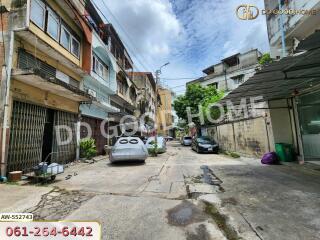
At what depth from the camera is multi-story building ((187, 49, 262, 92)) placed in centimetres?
3147

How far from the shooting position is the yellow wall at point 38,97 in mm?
7798

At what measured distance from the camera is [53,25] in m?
10.3

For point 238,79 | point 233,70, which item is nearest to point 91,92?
point 238,79

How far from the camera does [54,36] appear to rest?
34.0ft

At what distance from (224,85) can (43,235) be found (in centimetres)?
3512

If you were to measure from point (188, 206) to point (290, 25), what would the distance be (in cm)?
1048

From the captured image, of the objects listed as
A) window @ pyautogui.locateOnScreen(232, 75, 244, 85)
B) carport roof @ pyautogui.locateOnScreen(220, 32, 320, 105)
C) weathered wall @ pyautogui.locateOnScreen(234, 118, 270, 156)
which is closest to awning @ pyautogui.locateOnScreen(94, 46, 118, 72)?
carport roof @ pyautogui.locateOnScreen(220, 32, 320, 105)

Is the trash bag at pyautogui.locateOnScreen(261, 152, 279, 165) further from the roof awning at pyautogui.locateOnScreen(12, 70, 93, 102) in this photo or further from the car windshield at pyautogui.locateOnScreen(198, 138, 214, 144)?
the roof awning at pyautogui.locateOnScreen(12, 70, 93, 102)

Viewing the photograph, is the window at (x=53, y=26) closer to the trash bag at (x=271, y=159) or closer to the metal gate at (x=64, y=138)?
the metal gate at (x=64, y=138)

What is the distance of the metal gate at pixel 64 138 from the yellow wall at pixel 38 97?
16.7 inches

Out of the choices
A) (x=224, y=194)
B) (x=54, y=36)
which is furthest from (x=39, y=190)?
(x=54, y=36)

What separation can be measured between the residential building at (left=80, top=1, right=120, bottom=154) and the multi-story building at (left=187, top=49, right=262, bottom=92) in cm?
2033

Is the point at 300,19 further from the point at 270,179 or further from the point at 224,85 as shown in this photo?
the point at 224,85

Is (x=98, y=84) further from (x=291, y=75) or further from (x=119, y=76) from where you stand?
(x=291, y=75)
